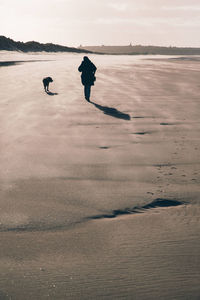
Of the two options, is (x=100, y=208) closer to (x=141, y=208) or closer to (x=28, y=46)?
(x=141, y=208)

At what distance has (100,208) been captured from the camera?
3990 millimetres

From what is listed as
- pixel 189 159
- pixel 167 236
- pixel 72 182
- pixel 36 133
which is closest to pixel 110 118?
pixel 36 133

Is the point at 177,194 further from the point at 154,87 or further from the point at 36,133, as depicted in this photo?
the point at 154,87

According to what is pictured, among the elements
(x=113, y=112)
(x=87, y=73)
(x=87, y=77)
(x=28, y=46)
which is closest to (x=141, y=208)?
(x=113, y=112)

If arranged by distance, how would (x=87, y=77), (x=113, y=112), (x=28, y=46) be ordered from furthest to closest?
(x=28, y=46) → (x=87, y=77) → (x=113, y=112)

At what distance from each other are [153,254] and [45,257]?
2.73 feet

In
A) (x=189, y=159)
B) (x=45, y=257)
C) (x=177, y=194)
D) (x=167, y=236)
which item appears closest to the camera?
(x=45, y=257)

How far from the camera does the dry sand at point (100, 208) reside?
277 centimetres

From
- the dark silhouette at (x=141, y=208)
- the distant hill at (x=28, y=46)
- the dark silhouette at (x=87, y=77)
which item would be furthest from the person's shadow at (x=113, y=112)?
the distant hill at (x=28, y=46)

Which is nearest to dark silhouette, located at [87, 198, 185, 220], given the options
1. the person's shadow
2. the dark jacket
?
the person's shadow

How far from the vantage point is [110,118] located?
28.7ft

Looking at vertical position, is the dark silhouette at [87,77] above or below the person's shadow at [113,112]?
above

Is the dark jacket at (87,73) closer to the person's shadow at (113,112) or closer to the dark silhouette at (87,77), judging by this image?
the dark silhouette at (87,77)

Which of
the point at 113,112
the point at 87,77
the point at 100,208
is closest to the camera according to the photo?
the point at 100,208
